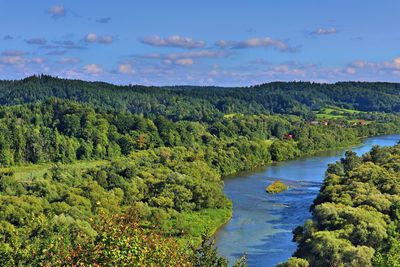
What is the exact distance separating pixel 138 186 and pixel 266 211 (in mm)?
16171

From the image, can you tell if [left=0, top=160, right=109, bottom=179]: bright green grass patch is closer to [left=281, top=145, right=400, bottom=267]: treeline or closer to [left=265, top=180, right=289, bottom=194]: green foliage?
[left=265, top=180, right=289, bottom=194]: green foliage

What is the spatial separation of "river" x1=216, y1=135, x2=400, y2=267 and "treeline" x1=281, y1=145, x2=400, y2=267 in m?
2.93

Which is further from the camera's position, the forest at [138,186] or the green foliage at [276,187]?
the green foliage at [276,187]

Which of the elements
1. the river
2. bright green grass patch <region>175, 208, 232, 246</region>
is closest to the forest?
bright green grass patch <region>175, 208, 232, 246</region>

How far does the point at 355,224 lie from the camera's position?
45438 millimetres

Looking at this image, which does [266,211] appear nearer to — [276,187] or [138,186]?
[276,187]

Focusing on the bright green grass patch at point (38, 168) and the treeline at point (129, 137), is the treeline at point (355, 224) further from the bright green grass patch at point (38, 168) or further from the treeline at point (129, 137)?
the bright green grass patch at point (38, 168)

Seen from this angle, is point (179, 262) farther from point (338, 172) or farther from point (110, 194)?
point (338, 172)

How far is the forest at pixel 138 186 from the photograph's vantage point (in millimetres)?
19141

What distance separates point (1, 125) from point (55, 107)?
27.6 meters

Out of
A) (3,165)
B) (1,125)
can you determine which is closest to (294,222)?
(3,165)

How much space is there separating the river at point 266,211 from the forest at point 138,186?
2265mm

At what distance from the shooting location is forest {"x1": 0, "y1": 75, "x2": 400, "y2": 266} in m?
19.1

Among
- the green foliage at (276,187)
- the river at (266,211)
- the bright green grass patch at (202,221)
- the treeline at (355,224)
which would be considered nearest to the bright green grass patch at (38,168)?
the river at (266,211)
